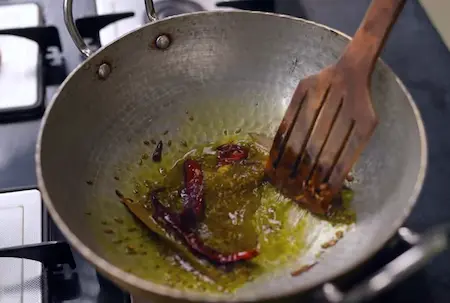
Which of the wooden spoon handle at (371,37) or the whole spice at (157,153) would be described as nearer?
the wooden spoon handle at (371,37)

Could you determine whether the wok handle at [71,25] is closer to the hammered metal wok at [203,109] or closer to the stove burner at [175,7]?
the hammered metal wok at [203,109]

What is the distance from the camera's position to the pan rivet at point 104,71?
2.27 feet

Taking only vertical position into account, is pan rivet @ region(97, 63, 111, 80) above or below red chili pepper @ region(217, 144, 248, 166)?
above

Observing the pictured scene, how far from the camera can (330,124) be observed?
0.64 m

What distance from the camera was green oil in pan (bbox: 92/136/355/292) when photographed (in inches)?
24.0

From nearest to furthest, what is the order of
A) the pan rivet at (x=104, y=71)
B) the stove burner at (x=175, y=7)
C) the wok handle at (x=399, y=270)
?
the wok handle at (x=399, y=270)
the pan rivet at (x=104, y=71)
the stove burner at (x=175, y=7)

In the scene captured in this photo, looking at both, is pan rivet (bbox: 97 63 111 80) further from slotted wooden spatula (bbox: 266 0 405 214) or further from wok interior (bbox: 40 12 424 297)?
slotted wooden spatula (bbox: 266 0 405 214)

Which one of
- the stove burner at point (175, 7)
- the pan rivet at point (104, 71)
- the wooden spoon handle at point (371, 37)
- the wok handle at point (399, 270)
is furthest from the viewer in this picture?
the stove burner at point (175, 7)

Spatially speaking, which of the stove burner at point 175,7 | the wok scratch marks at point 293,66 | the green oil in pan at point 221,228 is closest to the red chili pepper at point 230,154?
the green oil in pan at point 221,228

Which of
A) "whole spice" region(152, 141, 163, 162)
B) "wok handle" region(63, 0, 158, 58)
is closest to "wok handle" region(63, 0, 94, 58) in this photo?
"wok handle" region(63, 0, 158, 58)

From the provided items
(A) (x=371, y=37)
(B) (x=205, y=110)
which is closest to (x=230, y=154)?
(B) (x=205, y=110)

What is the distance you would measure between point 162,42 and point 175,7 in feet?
0.53

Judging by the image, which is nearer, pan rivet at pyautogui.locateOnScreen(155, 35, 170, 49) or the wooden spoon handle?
the wooden spoon handle

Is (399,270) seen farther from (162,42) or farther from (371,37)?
(162,42)
